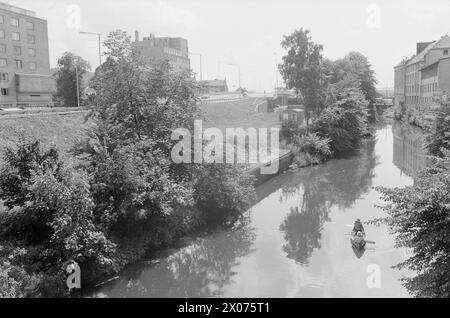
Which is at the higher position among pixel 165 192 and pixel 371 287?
pixel 165 192

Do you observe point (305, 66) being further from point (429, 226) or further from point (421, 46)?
point (421, 46)

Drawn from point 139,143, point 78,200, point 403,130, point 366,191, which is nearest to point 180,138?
point 139,143

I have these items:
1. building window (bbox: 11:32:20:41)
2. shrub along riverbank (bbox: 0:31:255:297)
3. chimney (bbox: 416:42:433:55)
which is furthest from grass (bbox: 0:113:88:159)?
chimney (bbox: 416:42:433:55)

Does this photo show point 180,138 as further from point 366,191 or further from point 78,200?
point 366,191

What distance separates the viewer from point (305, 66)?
41.4 m

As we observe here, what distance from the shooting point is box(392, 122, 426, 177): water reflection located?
34728mm

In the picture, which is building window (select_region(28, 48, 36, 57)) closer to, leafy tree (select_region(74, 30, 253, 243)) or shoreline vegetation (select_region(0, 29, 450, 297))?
shoreline vegetation (select_region(0, 29, 450, 297))

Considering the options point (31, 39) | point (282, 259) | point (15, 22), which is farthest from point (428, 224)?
point (31, 39)

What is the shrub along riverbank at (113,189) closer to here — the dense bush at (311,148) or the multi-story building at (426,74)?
the dense bush at (311,148)

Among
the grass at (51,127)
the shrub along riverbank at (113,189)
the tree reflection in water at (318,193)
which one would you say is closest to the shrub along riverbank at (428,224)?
the tree reflection in water at (318,193)

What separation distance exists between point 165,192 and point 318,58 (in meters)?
29.4

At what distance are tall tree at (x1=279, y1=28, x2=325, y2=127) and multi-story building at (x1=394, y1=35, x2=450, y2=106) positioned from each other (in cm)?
1394

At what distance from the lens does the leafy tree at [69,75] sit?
4409 cm

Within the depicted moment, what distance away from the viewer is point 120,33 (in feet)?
61.0
